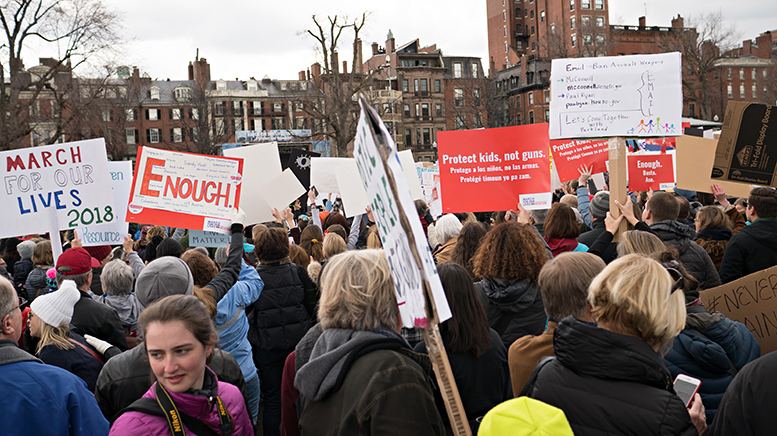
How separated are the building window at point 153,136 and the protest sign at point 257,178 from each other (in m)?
87.0

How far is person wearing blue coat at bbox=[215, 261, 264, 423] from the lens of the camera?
5328 millimetres

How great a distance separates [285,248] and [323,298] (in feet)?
9.60

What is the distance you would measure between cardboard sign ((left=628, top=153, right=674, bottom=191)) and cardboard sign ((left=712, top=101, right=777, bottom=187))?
178 inches

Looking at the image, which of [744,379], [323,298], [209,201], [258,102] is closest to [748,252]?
[744,379]

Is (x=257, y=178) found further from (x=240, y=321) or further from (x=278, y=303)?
(x=240, y=321)

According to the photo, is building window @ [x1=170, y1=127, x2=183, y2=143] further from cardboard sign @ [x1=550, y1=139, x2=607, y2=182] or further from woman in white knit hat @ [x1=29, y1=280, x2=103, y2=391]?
woman in white knit hat @ [x1=29, y1=280, x2=103, y2=391]

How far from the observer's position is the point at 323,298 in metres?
2.99

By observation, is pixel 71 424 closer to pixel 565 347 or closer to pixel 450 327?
pixel 450 327

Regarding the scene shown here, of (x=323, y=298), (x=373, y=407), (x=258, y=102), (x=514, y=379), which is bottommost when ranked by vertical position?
(x=514, y=379)

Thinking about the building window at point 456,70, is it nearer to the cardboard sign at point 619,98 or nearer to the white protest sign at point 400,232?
the cardboard sign at point 619,98

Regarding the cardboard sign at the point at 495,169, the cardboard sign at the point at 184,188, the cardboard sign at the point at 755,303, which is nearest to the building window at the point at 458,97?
the cardboard sign at the point at 495,169

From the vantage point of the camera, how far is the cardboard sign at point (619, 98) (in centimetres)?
663

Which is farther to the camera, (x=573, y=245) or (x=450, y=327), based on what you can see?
(x=573, y=245)

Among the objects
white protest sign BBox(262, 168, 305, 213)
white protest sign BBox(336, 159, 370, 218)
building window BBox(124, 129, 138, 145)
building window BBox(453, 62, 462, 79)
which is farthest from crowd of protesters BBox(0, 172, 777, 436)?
building window BBox(124, 129, 138, 145)
